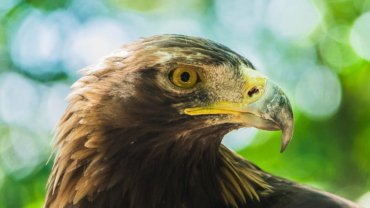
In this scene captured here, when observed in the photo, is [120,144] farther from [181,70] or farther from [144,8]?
[144,8]

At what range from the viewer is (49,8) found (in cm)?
1196

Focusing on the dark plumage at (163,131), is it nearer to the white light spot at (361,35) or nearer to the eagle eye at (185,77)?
the eagle eye at (185,77)

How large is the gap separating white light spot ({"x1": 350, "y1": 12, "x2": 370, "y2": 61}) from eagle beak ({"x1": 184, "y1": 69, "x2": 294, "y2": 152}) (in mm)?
7700

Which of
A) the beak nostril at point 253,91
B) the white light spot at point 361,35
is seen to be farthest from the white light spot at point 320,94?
the beak nostril at point 253,91

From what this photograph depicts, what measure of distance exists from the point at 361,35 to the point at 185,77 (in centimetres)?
868

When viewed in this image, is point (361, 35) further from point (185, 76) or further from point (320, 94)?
point (185, 76)

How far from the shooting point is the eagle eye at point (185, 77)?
334 centimetres

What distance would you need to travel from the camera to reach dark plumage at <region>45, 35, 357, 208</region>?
3.34m

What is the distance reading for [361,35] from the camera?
37.5 feet

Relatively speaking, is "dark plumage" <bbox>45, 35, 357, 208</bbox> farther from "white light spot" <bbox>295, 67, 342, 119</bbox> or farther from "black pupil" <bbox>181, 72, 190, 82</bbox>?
"white light spot" <bbox>295, 67, 342, 119</bbox>

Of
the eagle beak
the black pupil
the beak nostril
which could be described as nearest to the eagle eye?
the black pupil

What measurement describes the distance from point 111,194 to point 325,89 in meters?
8.20

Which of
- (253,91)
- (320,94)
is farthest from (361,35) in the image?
(253,91)

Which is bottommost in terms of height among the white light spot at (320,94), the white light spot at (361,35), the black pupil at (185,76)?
the black pupil at (185,76)
